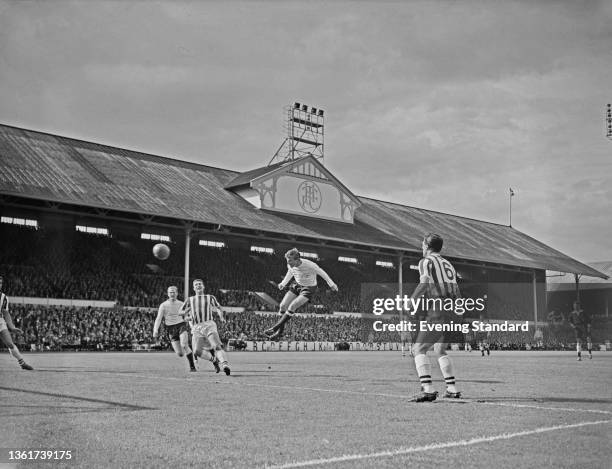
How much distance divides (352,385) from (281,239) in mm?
29496

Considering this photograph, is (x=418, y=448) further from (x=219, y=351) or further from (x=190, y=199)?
(x=190, y=199)

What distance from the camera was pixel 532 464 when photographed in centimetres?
534

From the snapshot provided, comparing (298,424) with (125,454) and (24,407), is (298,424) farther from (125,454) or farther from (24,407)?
(24,407)

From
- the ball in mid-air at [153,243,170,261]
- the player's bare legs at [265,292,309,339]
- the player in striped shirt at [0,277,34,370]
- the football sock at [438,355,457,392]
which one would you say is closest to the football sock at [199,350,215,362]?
the player's bare legs at [265,292,309,339]

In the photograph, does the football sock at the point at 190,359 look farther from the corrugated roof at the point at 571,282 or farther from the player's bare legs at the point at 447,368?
the corrugated roof at the point at 571,282

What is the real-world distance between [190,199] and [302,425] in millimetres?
32175

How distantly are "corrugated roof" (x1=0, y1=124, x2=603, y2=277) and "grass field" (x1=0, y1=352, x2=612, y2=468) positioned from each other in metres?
21.6

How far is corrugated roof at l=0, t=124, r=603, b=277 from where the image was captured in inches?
1294

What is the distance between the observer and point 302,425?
7500 mm

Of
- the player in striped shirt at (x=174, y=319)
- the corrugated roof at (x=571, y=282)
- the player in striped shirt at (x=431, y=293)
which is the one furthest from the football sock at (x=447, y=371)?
the corrugated roof at (x=571, y=282)

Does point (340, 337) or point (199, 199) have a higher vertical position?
point (199, 199)

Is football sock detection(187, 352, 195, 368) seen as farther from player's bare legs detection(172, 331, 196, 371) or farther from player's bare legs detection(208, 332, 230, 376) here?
player's bare legs detection(208, 332, 230, 376)

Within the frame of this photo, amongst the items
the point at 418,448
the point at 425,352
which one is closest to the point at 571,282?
the point at 425,352

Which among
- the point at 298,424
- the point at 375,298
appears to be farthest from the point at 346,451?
the point at 375,298
